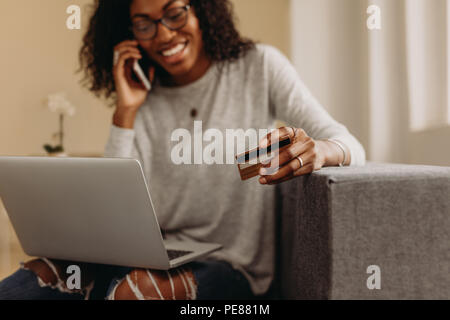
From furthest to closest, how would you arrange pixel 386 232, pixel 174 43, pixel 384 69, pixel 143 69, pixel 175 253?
1. pixel 384 69
2. pixel 143 69
3. pixel 174 43
4. pixel 175 253
5. pixel 386 232

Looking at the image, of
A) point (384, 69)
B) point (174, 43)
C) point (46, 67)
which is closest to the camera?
point (174, 43)

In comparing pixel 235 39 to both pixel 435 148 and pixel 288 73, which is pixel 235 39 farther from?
pixel 435 148

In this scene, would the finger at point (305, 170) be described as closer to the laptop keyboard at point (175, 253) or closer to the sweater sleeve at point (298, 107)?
the sweater sleeve at point (298, 107)

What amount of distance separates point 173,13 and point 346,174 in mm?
695

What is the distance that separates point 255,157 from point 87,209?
289 mm

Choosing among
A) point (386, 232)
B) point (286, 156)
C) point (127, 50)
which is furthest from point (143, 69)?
point (386, 232)

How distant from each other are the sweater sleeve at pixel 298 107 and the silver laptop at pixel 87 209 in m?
0.35

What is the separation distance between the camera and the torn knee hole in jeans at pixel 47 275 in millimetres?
782

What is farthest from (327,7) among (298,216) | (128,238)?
(128,238)

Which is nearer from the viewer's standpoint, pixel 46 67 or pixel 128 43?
pixel 128 43

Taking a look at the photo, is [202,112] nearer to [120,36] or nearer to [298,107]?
[298,107]

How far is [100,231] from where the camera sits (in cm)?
66

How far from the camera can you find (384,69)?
1294mm

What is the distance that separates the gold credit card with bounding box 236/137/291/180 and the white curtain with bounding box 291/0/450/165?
583mm
